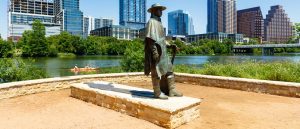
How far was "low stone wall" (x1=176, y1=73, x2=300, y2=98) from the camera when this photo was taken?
9.70 m

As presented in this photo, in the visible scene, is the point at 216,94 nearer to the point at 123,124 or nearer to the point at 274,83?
the point at 274,83

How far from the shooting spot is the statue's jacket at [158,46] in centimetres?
730

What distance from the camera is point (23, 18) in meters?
182

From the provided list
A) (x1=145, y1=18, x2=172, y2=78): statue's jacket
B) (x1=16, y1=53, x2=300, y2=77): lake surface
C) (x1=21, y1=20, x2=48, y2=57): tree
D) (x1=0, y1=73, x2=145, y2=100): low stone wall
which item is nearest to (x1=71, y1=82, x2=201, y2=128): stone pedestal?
(x1=145, y1=18, x2=172, y2=78): statue's jacket

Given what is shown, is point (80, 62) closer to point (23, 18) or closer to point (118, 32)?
point (118, 32)

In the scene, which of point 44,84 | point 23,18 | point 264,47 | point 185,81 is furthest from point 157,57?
point 23,18

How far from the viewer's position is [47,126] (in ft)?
21.1

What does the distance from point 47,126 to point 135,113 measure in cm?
211

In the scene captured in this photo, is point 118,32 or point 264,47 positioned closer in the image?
point 264,47

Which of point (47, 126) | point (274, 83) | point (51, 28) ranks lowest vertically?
point (47, 126)

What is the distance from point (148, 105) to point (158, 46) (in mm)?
1648

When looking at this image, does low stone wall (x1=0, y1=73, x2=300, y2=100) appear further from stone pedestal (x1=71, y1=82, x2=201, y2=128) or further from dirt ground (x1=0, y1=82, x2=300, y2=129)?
stone pedestal (x1=71, y1=82, x2=201, y2=128)

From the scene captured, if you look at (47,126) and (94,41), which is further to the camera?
(94,41)

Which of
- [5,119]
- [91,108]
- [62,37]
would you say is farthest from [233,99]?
[62,37]
